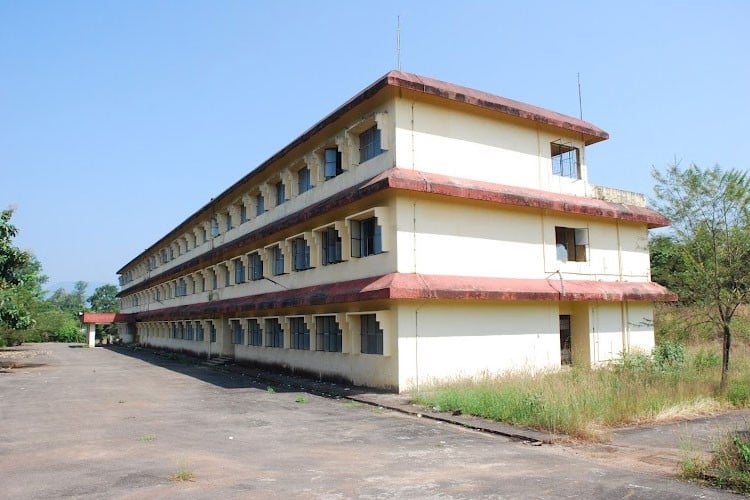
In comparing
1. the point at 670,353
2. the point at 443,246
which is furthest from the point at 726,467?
the point at 670,353

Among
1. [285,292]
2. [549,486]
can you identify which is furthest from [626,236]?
[549,486]

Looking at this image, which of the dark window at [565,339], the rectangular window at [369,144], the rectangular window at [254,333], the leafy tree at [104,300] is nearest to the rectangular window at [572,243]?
the dark window at [565,339]

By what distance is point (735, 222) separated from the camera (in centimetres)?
1484

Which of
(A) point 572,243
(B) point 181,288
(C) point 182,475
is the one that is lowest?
(C) point 182,475

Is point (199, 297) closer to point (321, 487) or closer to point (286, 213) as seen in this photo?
point (286, 213)

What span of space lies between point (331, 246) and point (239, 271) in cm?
1155

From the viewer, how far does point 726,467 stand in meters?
7.45

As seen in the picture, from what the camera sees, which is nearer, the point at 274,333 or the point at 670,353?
the point at 670,353

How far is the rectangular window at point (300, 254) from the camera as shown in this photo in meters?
22.3

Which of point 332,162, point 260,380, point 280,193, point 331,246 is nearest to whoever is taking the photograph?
point 331,246

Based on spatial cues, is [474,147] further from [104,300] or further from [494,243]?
[104,300]

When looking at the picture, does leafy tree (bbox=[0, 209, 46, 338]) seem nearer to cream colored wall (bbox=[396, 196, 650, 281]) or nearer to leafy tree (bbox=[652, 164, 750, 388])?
cream colored wall (bbox=[396, 196, 650, 281])

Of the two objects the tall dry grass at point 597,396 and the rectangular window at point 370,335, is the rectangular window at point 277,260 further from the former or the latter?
the tall dry grass at point 597,396

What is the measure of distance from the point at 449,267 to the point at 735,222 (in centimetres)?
736
